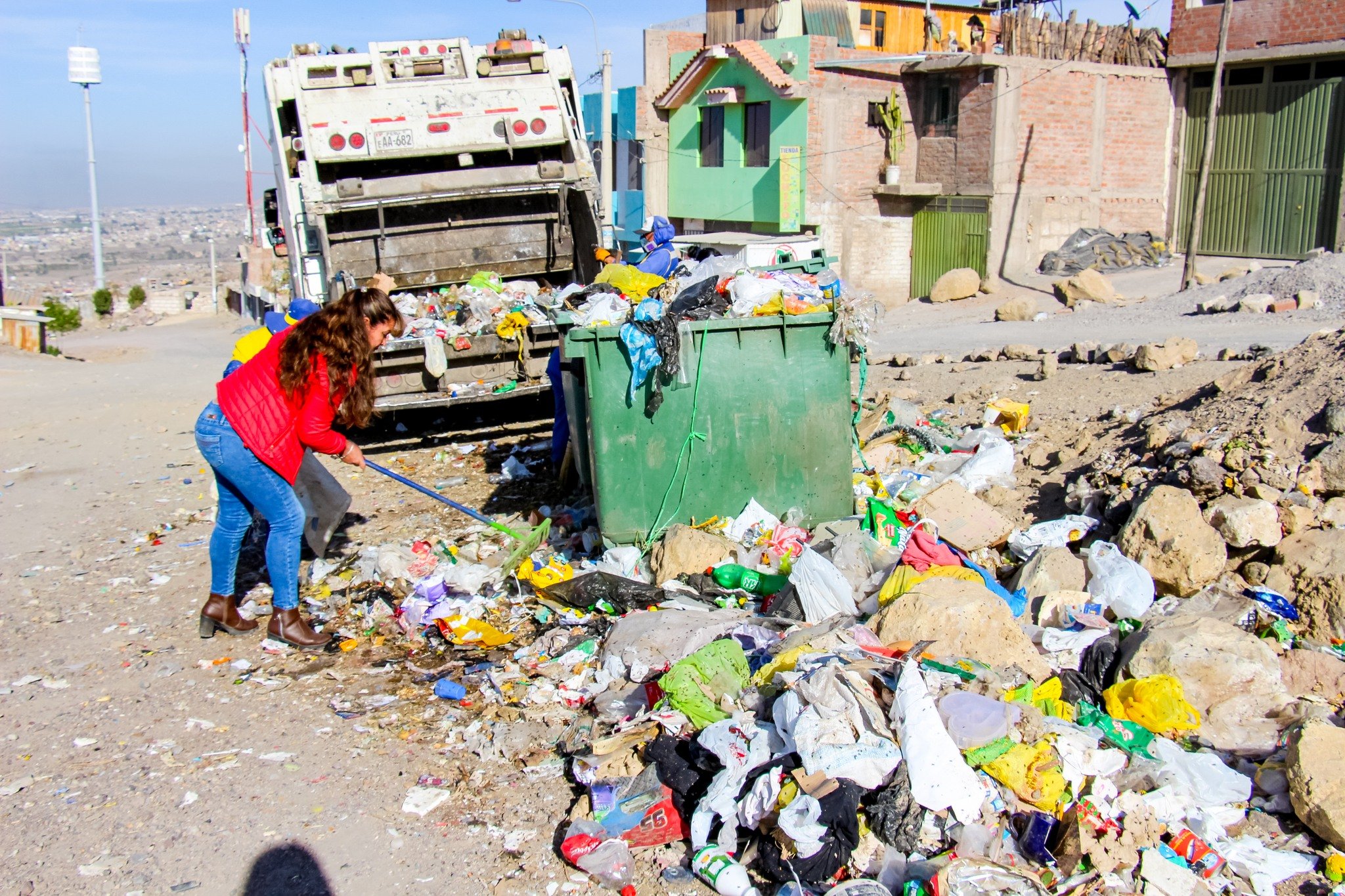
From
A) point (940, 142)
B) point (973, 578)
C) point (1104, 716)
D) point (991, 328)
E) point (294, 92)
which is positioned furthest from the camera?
point (940, 142)

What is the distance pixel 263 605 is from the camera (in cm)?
468

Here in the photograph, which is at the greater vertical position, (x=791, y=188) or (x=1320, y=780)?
(x=791, y=188)

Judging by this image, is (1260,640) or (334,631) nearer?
(1260,640)

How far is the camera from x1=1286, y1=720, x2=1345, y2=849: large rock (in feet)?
8.86

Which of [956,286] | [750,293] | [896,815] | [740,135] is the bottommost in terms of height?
[896,815]

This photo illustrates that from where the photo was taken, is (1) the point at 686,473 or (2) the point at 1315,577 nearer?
(2) the point at 1315,577

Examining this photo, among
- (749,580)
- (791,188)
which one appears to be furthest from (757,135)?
(749,580)

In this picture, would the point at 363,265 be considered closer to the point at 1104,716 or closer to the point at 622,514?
the point at 622,514

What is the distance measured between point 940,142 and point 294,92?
15330 mm

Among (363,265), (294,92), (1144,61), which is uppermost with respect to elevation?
(1144,61)

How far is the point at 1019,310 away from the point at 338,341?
12.0 meters

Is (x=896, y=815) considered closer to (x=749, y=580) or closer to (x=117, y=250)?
(x=749, y=580)

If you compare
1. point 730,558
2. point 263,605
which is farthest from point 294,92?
point 730,558

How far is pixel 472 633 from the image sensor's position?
4285 mm
